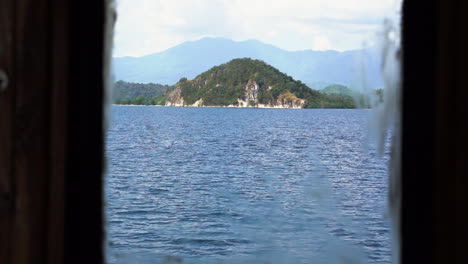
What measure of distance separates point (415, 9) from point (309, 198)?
20.0 m

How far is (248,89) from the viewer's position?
85.3 metres

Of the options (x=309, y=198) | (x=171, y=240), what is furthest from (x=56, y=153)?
(x=309, y=198)

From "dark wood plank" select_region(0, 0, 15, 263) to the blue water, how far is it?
99 centimetres

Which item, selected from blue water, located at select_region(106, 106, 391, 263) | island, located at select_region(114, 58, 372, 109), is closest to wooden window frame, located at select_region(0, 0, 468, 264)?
blue water, located at select_region(106, 106, 391, 263)

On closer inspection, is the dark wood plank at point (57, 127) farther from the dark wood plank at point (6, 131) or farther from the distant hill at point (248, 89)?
the distant hill at point (248, 89)

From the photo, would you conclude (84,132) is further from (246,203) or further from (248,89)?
(248,89)

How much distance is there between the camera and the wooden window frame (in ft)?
2.91

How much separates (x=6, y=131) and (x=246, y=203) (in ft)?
61.5

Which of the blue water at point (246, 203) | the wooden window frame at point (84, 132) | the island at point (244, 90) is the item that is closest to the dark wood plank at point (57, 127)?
the wooden window frame at point (84, 132)

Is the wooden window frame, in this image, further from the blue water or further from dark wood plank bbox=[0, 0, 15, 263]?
the blue water

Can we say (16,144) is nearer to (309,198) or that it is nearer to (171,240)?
(171,240)

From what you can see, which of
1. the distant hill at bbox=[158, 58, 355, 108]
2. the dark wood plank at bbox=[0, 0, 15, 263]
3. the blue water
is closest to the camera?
the dark wood plank at bbox=[0, 0, 15, 263]

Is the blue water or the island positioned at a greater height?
the island

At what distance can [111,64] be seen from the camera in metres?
1.07
